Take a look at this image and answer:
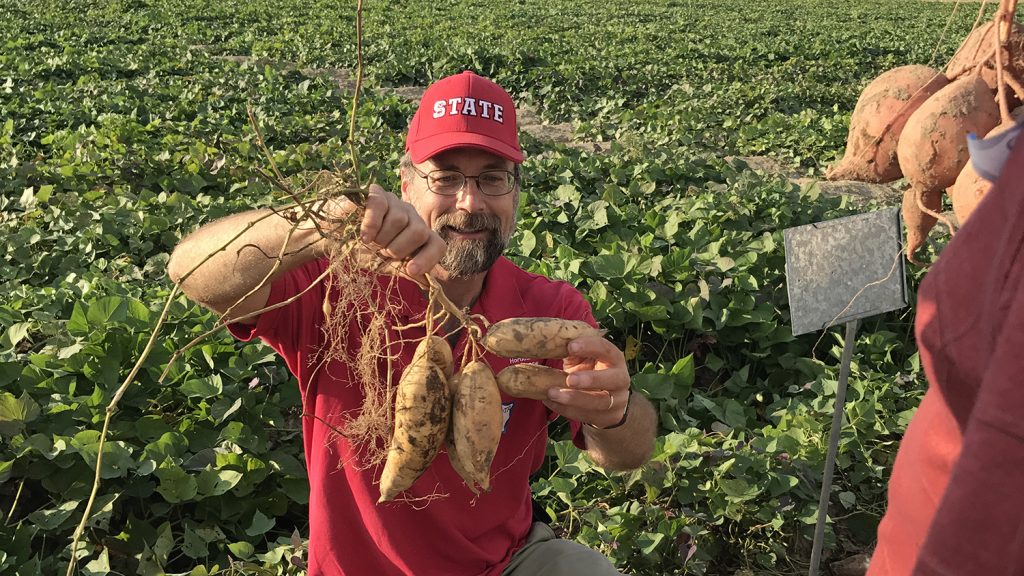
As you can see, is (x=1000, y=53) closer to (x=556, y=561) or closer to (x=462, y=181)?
(x=462, y=181)

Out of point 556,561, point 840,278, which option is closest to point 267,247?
point 556,561

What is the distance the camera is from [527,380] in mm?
1631

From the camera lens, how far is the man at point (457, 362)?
1765 mm

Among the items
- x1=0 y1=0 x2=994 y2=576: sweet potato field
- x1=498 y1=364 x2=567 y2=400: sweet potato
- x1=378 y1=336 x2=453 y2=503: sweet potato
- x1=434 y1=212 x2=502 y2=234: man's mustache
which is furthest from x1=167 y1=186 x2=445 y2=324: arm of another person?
x1=434 y1=212 x2=502 y2=234: man's mustache

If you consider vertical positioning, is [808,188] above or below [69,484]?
above

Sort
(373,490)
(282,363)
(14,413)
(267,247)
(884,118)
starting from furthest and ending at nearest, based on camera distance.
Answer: (282,363) < (14,413) < (373,490) < (267,247) < (884,118)

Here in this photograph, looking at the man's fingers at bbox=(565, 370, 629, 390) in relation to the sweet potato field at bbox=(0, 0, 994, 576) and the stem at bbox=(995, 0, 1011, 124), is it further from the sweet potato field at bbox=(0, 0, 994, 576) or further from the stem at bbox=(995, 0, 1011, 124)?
the stem at bbox=(995, 0, 1011, 124)

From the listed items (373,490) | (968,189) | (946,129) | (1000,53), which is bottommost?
(373,490)

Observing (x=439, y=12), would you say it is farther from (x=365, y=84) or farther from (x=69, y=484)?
(x=69, y=484)

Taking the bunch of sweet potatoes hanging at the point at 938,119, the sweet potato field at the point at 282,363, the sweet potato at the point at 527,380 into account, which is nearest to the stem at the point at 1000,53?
the bunch of sweet potatoes hanging at the point at 938,119

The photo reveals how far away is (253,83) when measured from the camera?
9734 mm

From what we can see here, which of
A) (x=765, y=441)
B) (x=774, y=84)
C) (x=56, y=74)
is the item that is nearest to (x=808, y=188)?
(x=765, y=441)

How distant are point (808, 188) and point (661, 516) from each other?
397 cm

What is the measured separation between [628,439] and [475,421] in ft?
2.12
